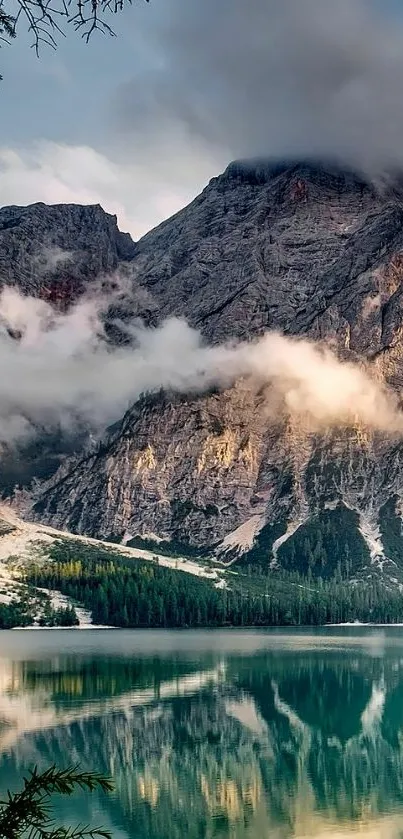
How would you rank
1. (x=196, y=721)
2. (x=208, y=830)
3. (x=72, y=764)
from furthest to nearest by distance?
(x=196, y=721)
(x=72, y=764)
(x=208, y=830)

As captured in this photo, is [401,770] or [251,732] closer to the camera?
[401,770]

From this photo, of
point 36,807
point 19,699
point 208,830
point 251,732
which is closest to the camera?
point 36,807

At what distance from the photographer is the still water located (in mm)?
50531

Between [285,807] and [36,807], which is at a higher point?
[36,807]

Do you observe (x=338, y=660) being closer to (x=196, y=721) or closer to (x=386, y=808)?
(x=196, y=721)

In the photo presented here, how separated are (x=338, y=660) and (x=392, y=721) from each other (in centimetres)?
5713

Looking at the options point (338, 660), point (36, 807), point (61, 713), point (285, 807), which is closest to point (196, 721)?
point (61, 713)

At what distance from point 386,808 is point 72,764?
74.3 feet

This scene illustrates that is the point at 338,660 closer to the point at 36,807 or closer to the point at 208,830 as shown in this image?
the point at 208,830

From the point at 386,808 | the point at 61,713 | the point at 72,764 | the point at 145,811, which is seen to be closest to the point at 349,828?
the point at 386,808

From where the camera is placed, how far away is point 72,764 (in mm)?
61531

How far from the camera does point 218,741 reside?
71.1 m

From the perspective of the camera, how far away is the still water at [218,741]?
5053 cm

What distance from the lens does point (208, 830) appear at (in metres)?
48.0
